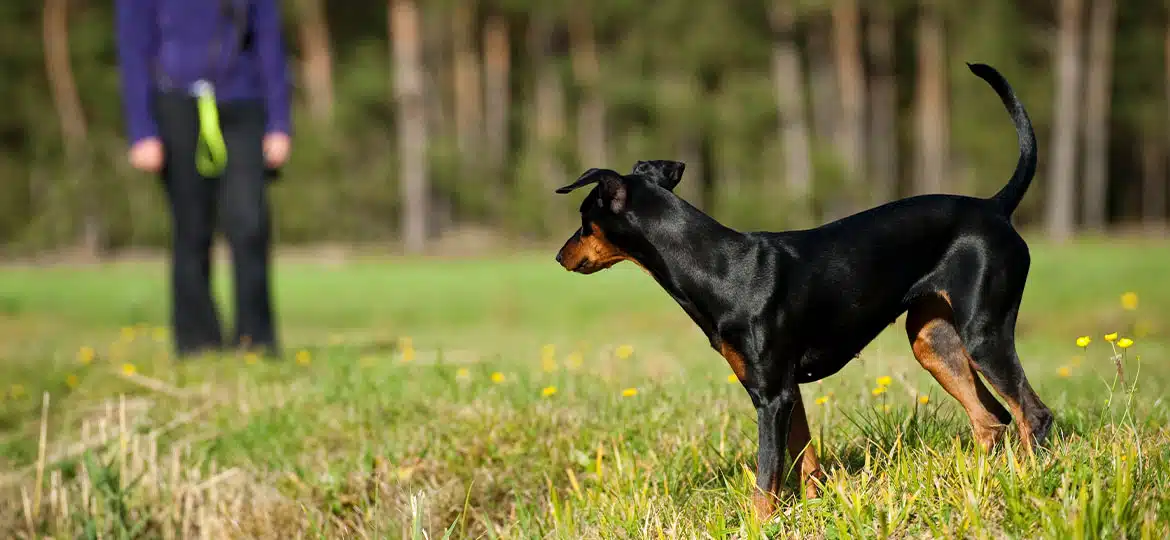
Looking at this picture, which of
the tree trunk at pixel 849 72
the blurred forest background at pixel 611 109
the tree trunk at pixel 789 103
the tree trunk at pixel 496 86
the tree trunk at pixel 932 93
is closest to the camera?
the blurred forest background at pixel 611 109

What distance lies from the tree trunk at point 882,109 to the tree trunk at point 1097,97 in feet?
23.4

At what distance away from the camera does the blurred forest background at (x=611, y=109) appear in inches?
1335

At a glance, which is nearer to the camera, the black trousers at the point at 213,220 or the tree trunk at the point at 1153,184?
the black trousers at the point at 213,220

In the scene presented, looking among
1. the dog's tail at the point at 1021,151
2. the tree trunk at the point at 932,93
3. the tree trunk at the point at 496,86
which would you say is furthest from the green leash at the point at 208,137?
the tree trunk at the point at 932,93

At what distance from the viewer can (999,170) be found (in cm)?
3753

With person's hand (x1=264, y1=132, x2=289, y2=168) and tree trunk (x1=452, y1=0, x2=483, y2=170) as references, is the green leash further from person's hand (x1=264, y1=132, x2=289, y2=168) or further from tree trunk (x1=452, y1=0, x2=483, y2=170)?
tree trunk (x1=452, y1=0, x2=483, y2=170)

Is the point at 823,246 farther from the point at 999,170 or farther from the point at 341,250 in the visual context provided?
the point at 999,170

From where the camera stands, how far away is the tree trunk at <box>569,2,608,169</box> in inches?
1650

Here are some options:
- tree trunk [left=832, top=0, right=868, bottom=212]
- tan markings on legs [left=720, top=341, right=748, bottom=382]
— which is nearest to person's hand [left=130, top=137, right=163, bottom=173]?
tan markings on legs [left=720, top=341, right=748, bottom=382]

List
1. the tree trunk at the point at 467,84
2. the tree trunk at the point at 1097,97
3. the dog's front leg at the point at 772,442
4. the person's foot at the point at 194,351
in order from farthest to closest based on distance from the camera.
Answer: the tree trunk at the point at 467,84 → the tree trunk at the point at 1097,97 → the person's foot at the point at 194,351 → the dog's front leg at the point at 772,442

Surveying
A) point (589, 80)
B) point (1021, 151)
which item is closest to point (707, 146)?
point (589, 80)

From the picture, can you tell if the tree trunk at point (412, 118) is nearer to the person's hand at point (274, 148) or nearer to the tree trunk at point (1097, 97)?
the tree trunk at point (1097, 97)

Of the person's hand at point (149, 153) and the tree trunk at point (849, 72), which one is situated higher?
the tree trunk at point (849, 72)

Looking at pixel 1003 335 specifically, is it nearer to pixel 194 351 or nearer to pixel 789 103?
pixel 194 351
